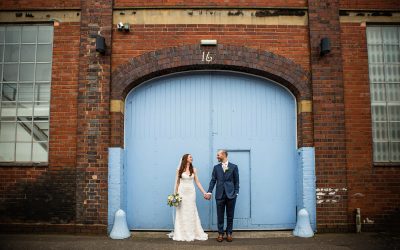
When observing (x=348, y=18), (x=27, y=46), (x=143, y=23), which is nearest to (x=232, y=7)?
(x=143, y=23)

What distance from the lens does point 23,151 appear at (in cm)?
834

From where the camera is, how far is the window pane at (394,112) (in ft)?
27.5

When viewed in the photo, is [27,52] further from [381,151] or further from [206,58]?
[381,151]

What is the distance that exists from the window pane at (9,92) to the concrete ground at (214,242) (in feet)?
9.64

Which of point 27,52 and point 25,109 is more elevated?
point 27,52

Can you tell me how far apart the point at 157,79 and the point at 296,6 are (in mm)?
3512

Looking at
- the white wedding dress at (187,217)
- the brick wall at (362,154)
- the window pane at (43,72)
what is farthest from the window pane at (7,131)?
the brick wall at (362,154)

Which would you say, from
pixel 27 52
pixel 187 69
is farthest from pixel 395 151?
pixel 27 52

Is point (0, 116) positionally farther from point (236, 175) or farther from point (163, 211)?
point (236, 175)

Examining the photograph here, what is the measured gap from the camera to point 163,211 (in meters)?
8.38

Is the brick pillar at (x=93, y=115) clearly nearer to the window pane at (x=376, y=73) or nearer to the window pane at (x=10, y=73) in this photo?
the window pane at (x=10, y=73)

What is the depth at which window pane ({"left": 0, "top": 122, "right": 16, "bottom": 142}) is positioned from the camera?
8.39m

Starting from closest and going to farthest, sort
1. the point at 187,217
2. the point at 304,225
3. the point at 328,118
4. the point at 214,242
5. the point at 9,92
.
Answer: the point at 214,242 < the point at 187,217 < the point at 304,225 < the point at 328,118 < the point at 9,92

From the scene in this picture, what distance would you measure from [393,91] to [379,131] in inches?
37.4
